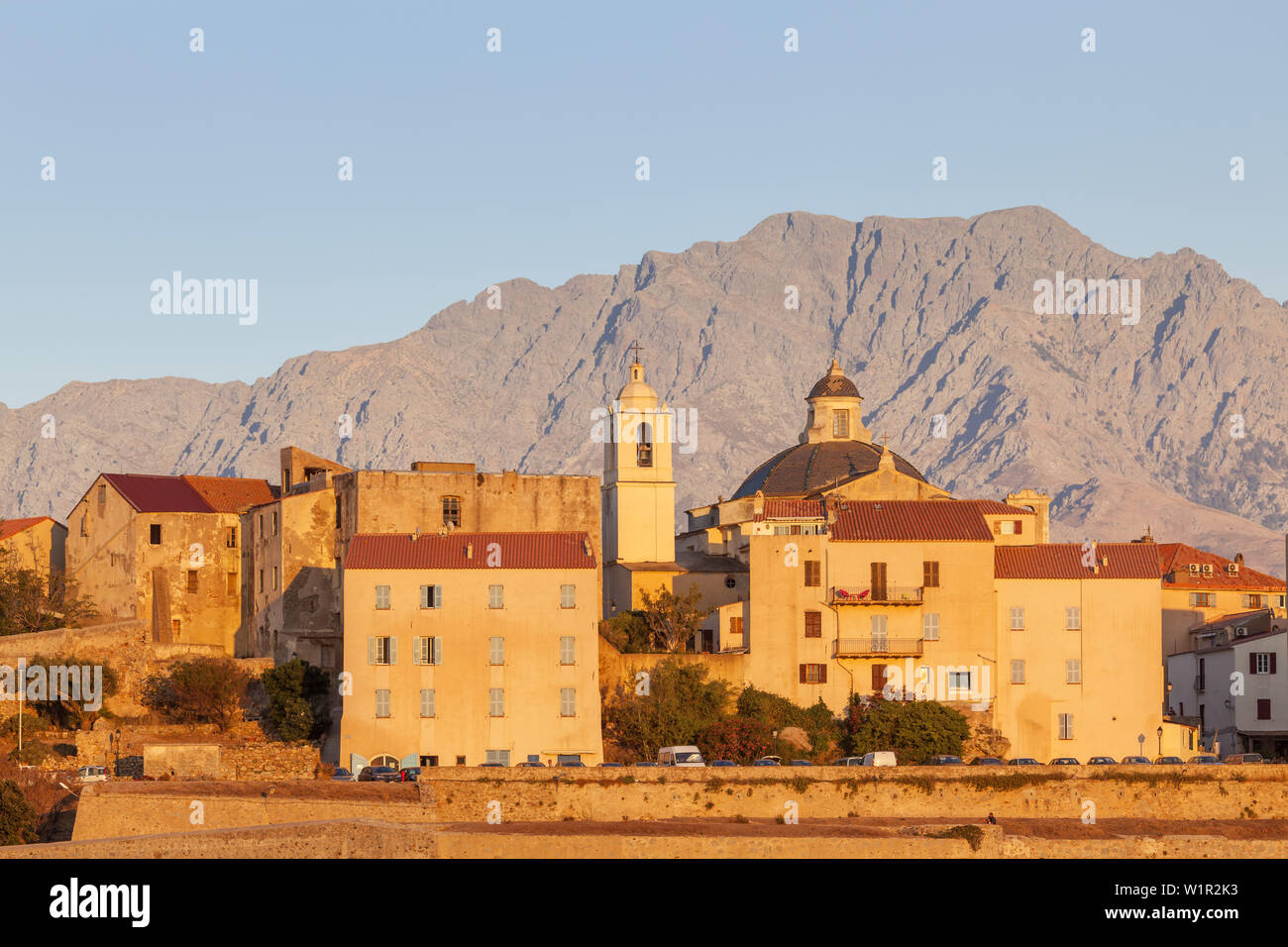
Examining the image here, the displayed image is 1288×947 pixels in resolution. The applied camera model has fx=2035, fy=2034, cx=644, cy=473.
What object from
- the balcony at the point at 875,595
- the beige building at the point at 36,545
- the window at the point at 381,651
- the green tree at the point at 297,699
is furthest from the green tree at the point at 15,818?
the balcony at the point at 875,595

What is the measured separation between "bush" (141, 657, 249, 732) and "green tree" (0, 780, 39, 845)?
1311 centimetres

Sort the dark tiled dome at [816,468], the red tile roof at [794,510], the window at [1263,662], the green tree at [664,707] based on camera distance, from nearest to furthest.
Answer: the green tree at [664,707], the red tile roof at [794,510], the window at [1263,662], the dark tiled dome at [816,468]

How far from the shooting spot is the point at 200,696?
2987 inches

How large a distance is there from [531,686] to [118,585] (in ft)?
78.5

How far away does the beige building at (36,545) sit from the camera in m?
91.1

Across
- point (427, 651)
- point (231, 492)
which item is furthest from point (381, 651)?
point (231, 492)

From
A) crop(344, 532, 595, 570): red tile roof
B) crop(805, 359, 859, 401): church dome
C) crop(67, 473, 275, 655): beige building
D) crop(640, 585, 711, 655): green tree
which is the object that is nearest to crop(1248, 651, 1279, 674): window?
crop(640, 585, 711, 655): green tree

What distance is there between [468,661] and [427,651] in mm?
1481

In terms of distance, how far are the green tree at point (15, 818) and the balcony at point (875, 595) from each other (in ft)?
97.4

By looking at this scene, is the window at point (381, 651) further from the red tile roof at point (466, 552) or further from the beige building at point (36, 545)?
the beige building at point (36, 545)

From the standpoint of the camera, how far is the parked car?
225ft

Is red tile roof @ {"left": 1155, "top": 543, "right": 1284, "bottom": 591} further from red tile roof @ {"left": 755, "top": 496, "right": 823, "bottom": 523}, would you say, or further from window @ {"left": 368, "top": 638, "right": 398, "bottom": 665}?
window @ {"left": 368, "top": 638, "right": 398, "bottom": 665}
